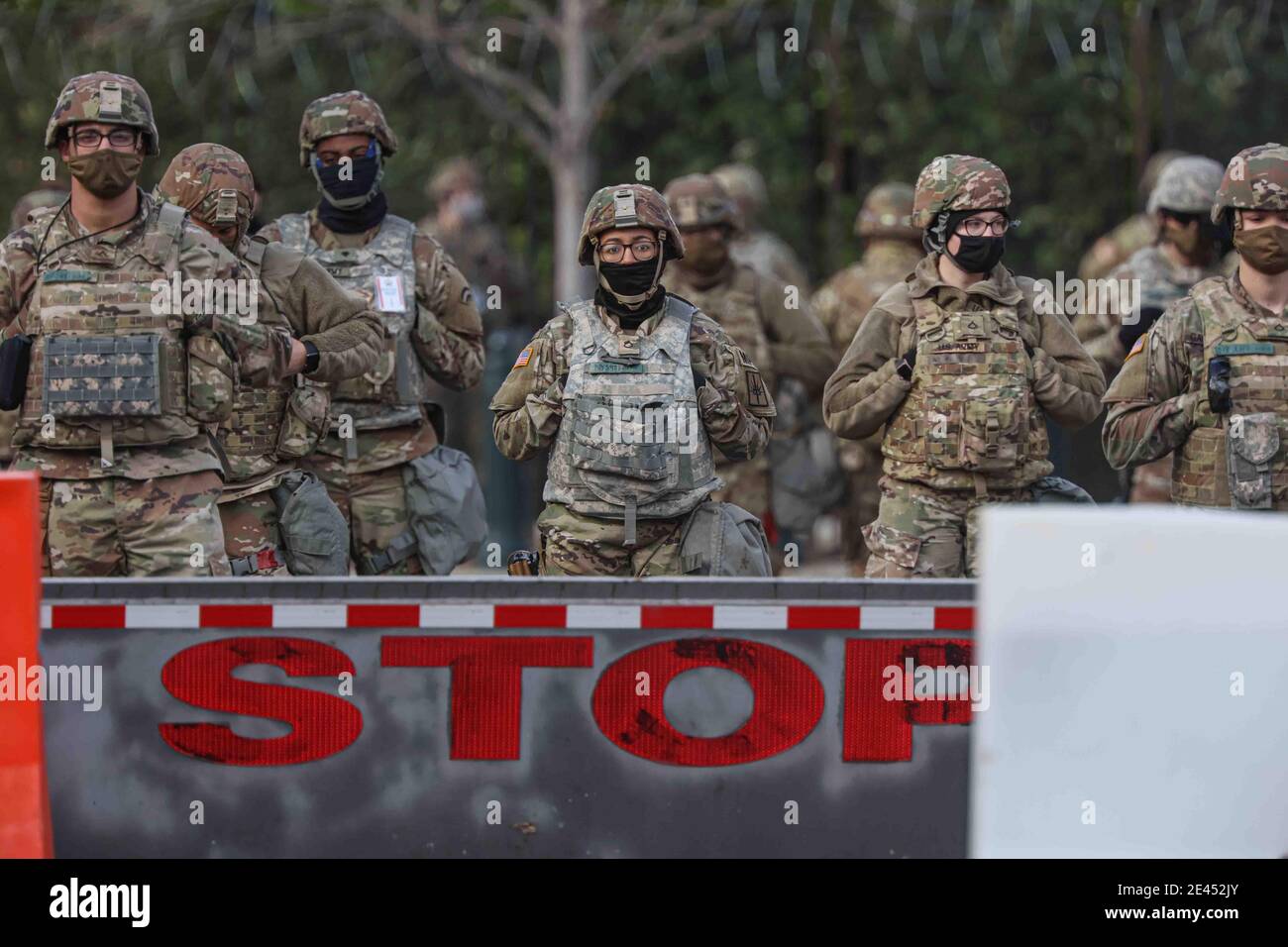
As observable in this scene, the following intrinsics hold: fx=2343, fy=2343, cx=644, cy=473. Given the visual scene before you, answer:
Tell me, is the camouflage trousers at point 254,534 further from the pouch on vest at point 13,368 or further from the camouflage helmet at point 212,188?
the pouch on vest at point 13,368

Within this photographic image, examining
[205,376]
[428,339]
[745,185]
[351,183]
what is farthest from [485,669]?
[745,185]

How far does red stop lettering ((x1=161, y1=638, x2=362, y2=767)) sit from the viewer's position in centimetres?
633

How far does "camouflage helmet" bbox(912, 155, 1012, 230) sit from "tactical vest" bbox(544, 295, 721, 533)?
3.56ft

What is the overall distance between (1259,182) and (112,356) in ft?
12.2

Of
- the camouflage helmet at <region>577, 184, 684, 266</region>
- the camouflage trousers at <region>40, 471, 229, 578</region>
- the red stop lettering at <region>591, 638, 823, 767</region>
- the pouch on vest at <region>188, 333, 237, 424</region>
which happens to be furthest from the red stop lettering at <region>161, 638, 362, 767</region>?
the camouflage helmet at <region>577, 184, 684, 266</region>

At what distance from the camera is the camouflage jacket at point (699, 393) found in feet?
24.2

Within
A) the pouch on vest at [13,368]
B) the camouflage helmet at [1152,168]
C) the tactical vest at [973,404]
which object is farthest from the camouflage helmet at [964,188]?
the camouflage helmet at [1152,168]

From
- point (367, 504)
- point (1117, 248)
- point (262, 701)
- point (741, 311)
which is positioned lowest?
point (262, 701)

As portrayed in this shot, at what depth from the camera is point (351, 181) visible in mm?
8719

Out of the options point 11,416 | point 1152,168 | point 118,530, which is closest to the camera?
point 118,530

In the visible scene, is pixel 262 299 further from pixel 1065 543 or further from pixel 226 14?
pixel 226 14

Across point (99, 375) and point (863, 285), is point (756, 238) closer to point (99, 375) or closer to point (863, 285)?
point (863, 285)
